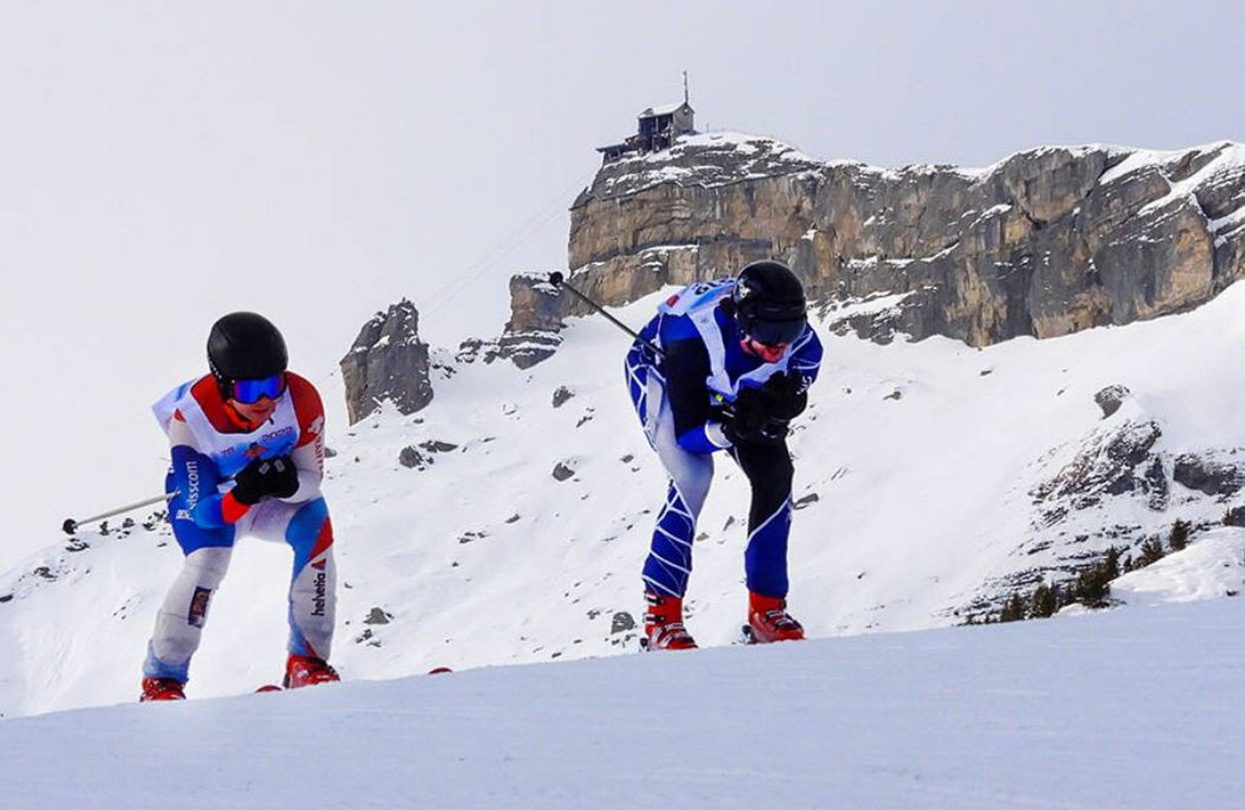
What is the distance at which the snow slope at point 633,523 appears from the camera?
6341 cm

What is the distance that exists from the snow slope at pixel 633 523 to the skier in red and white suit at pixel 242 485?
48971mm

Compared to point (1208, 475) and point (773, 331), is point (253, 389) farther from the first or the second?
point (1208, 475)

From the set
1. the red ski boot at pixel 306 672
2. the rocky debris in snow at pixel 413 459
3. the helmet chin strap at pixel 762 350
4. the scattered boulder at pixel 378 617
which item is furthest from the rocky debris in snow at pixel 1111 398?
the red ski boot at pixel 306 672

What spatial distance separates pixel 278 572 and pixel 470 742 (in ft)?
271

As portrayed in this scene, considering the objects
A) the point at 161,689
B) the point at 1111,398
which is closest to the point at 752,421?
the point at 161,689

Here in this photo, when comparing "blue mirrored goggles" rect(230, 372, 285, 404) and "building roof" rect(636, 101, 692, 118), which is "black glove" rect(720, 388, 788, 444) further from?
"building roof" rect(636, 101, 692, 118)

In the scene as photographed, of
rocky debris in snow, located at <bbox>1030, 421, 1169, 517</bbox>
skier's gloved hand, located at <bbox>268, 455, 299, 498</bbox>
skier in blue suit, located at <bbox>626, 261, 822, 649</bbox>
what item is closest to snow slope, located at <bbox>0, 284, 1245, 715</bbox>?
rocky debris in snow, located at <bbox>1030, 421, 1169, 517</bbox>

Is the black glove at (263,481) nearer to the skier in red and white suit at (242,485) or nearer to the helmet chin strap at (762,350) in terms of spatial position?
the skier in red and white suit at (242,485)

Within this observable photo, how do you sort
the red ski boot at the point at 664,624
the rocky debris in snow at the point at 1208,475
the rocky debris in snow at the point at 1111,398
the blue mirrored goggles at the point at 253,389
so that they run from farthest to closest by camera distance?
the rocky debris in snow at the point at 1111,398
the rocky debris in snow at the point at 1208,475
the red ski boot at the point at 664,624
the blue mirrored goggles at the point at 253,389

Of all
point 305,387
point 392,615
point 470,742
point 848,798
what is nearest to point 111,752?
point 470,742

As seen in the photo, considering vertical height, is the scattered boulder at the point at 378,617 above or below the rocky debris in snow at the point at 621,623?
above

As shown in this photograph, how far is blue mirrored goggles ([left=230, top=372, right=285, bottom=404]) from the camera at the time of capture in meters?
7.71

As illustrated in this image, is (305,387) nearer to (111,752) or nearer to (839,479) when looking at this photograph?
(111,752)

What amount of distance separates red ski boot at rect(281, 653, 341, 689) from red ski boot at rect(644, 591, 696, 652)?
184cm
